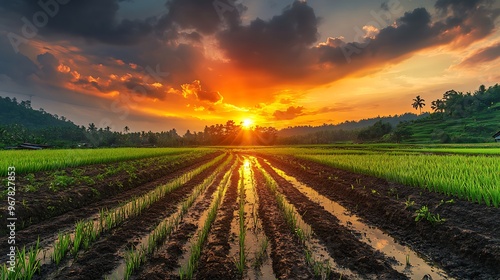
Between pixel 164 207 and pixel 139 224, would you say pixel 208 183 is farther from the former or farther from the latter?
pixel 139 224

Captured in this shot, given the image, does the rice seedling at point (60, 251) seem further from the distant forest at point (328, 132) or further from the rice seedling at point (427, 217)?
the distant forest at point (328, 132)

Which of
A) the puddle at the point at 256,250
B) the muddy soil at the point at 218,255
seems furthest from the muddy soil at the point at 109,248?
the puddle at the point at 256,250

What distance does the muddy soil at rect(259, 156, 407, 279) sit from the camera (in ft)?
15.3

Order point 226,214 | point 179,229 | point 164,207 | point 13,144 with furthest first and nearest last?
point 13,144, point 164,207, point 226,214, point 179,229

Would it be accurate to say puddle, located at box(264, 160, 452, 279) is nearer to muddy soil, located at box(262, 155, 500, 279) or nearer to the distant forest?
muddy soil, located at box(262, 155, 500, 279)

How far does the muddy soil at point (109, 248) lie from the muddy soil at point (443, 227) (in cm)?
664

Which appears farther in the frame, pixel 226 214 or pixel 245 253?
pixel 226 214

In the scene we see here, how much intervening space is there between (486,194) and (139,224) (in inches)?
393

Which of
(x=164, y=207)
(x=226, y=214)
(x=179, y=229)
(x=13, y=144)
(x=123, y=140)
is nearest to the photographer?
(x=179, y=229)

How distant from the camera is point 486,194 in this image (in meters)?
6.94

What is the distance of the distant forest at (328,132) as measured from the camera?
8269 centimetres

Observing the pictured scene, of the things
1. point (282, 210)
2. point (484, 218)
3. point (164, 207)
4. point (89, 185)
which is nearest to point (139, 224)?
point (164, 207)

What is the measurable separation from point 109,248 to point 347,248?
5.37 meters

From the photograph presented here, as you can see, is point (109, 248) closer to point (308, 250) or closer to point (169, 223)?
point (169, 223)
